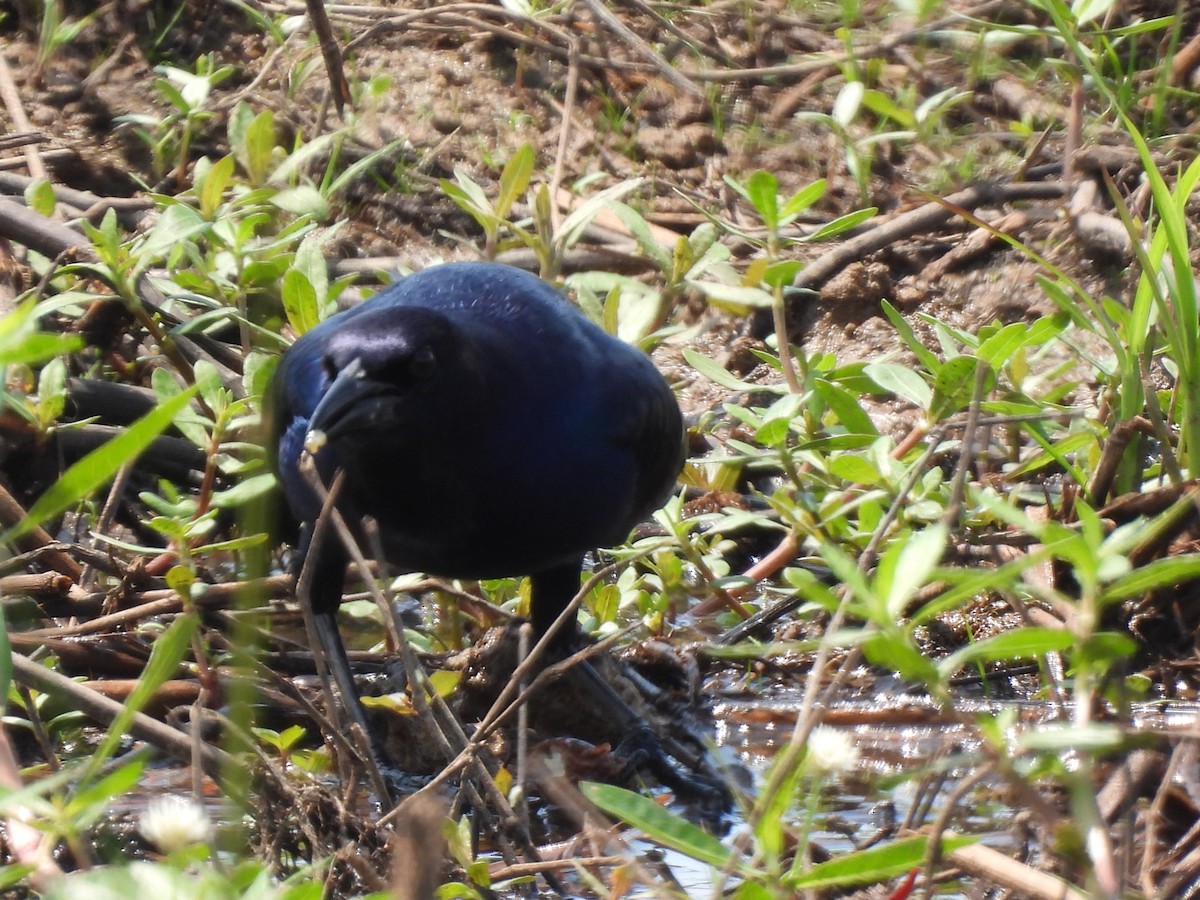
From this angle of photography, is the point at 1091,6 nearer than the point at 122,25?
Yes

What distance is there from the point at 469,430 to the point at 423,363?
0.60 ft

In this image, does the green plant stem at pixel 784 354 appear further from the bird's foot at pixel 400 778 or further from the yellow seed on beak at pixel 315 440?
the yellow seed on beak at pixel 315 440

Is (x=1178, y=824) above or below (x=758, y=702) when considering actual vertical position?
above

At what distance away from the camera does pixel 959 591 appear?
143 centimetres

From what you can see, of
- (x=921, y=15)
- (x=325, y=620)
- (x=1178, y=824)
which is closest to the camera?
(x=1178, y=824)

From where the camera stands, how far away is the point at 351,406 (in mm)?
2883

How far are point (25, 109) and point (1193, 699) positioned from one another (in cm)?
458

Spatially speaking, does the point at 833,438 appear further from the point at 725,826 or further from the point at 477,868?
the point at 477,868

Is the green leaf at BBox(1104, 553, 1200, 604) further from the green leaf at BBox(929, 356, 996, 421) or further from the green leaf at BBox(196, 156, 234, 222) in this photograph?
the green leaf at BBox(196, 156, 234, 222)

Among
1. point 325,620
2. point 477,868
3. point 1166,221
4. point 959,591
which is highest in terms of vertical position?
point 959,591

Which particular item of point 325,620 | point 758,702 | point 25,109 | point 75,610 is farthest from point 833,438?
point 25,109

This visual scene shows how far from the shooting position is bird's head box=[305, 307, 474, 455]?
2.87m

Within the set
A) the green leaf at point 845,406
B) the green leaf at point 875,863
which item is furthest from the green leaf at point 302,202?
Answer: the green leaf at point 875,863

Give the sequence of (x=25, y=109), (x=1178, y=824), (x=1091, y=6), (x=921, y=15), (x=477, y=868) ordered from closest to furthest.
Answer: (x=477, y=868) → (x=1178, y=824) → (x=1091, y=6) → (x=921, y=15) → (x=25, y=109)
